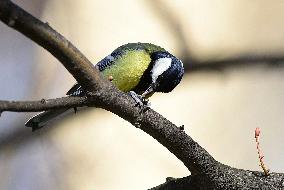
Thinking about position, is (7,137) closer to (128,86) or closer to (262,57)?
(128,86)

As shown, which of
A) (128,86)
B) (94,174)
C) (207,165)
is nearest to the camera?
(207,165)

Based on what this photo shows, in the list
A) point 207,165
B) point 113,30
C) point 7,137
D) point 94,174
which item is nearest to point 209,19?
point 113,30

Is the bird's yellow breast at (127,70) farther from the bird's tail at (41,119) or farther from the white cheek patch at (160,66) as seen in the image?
the bird's tail at (41,119)

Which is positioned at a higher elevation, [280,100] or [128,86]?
[280,100]

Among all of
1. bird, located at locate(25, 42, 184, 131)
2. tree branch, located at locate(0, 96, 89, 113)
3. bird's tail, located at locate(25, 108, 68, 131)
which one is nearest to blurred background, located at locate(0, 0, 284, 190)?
bird, located at locate(25, 42, 184, 131)

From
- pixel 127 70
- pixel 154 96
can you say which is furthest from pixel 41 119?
pixel 154 96

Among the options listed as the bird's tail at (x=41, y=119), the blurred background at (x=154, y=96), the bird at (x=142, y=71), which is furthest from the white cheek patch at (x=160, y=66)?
the blurred background at (x=154, y=96)
